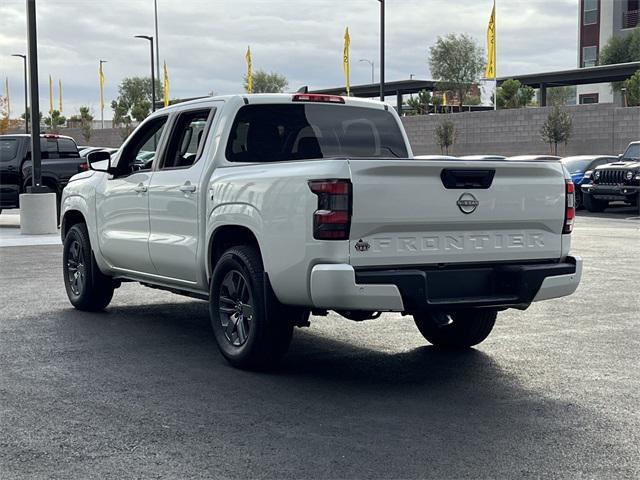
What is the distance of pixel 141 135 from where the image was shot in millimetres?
9055

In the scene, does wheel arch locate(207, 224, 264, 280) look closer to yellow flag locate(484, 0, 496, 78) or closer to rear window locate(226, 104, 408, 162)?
rear window locate(226, 104, 408, 162)

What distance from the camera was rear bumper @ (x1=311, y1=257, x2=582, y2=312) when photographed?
6129 mm

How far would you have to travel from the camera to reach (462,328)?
25.7ft

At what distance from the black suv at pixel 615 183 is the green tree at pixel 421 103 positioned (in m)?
35.4

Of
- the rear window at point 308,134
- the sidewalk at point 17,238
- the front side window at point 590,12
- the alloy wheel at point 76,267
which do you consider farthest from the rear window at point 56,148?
the front side window at point 590,12

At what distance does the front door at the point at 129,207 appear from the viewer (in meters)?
8.50

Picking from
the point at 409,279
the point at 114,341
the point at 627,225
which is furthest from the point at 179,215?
the point at 627,225

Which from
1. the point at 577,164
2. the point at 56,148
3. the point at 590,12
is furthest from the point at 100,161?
the point at 590,12

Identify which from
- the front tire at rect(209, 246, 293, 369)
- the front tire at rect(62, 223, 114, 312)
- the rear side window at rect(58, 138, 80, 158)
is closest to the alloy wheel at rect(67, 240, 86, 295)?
the front tire at rect(62, 223, 114, 312)

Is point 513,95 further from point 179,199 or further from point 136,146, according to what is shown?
point 179,199

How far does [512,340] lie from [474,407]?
95.9 inches

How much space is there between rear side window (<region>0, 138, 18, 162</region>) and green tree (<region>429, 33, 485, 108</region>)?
1971 inches

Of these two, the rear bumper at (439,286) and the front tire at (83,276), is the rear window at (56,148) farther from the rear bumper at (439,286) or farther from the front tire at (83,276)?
the rear bumper at (439,286)

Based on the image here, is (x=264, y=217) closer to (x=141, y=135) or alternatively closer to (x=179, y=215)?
(x=179, y=215)
